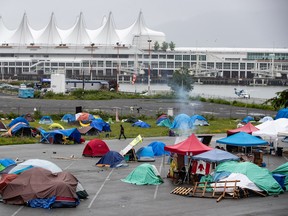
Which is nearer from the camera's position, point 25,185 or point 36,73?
point 25,185

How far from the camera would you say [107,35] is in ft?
474

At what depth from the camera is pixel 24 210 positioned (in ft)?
45.5

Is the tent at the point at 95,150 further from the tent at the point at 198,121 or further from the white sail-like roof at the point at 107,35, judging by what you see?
the white sail-like roof at the point at 107,35

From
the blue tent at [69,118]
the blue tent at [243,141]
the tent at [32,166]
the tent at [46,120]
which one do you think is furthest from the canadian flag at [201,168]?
the tent at [46,120]

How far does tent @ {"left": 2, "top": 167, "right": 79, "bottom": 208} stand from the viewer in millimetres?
14234

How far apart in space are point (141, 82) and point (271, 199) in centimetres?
12292

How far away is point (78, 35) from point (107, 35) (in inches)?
281

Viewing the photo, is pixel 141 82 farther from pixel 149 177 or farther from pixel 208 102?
pixel 149 177

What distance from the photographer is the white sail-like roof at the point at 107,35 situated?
474 ft

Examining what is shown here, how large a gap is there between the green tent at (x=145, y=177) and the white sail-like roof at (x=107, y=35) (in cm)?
12776

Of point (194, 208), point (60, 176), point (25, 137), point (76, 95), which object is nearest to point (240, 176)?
point (194, 208)

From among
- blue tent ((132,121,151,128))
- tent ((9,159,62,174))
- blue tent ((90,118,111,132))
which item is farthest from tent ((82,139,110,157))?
blue tent ((132,121,151,128))

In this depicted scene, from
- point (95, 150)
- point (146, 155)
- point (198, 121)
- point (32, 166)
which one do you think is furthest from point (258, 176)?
point (198, 121)

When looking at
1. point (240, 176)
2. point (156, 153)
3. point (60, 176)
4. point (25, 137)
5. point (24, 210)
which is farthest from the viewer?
point (25, 137)
